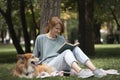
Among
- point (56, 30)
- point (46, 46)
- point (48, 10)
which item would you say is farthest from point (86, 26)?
point (56, 30)

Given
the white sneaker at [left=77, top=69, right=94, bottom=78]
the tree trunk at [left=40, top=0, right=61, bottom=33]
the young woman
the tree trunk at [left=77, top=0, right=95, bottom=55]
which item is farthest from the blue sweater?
the tree trunk at [left=77, top=0, right=95, bottom=55]

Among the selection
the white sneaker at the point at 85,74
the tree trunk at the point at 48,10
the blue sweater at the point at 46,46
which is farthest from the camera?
the tree trunk at the point at 48,10

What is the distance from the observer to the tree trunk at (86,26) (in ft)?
74.7

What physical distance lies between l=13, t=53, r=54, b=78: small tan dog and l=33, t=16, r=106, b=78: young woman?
0.29 m

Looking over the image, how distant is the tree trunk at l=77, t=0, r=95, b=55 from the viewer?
22781mm

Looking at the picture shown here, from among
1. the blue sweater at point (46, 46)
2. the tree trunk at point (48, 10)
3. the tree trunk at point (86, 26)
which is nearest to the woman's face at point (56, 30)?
the blue sweater at point (46, 46)

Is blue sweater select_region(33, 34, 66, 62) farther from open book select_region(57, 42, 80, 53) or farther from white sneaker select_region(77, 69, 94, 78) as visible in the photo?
white sneaker select_region(77, 69, 94, 78)

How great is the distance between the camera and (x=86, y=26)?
2298 centimetres

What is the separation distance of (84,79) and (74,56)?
0.84m

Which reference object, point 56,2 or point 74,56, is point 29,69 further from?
point 56,2

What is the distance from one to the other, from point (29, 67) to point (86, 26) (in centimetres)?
1447

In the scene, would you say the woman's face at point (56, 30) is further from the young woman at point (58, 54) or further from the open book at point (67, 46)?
the open book at point (67, 46)

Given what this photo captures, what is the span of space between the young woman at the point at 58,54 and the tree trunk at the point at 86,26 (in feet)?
42.3

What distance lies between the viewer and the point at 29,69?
8727mm
